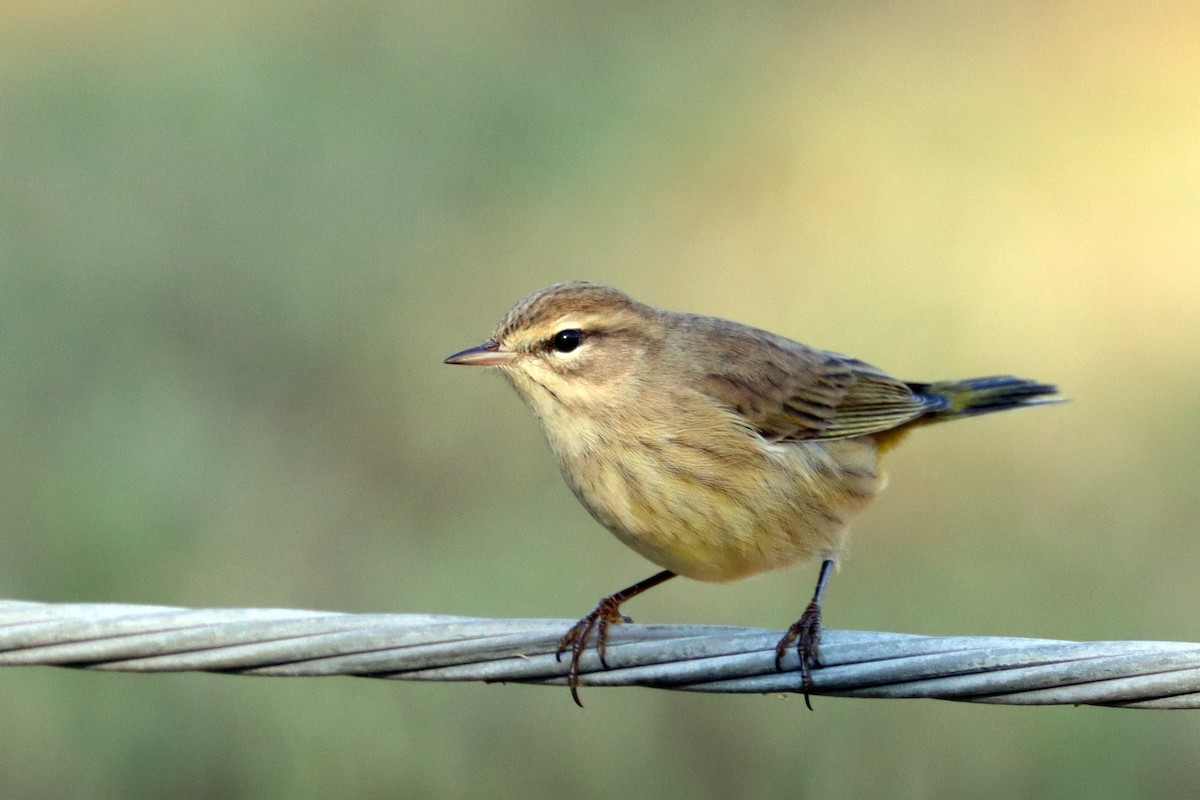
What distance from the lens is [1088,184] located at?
9766 mm

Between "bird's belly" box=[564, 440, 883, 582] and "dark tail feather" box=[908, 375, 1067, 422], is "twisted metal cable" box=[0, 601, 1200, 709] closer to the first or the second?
"bird's belly" box=[564, 440, 883, 582]

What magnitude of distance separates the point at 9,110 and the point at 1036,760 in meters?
8.54

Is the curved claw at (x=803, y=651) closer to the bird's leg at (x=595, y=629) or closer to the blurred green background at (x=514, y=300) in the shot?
the bird's leg at (x=595, y=629)

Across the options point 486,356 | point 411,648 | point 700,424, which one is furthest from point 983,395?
point 411,648

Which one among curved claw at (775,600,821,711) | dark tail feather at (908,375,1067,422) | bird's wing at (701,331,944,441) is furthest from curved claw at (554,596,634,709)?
dark tail feather at (908,375,1067,422)

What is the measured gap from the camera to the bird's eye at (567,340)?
5.12 m

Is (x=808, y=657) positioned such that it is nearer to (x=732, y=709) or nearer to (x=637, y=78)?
(x=732, y=709)

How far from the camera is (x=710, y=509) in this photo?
15.3 feet

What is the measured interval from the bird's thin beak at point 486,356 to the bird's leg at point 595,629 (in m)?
0.85

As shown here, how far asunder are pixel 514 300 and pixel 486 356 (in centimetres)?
353

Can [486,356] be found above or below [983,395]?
above

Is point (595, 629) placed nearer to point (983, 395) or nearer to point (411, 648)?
point (411, 648)

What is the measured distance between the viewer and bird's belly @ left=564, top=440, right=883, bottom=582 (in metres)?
4.63

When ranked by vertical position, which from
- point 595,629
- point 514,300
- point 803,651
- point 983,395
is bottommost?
point 595,629
